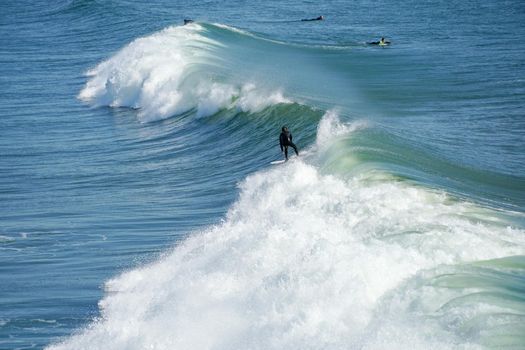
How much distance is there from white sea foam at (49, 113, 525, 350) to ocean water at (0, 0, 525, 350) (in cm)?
4

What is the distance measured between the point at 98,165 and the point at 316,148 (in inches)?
285

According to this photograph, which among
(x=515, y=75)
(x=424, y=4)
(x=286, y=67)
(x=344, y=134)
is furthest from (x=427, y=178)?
(x=424, y=4)

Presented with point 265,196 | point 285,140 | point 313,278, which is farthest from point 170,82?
point 313,278

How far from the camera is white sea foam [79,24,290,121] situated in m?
32.0

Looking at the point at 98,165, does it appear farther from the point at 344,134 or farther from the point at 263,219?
the point at 263,219

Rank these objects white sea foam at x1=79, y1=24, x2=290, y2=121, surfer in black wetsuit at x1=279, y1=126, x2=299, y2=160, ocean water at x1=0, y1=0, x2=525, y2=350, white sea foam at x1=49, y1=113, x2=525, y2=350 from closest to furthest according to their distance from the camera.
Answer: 1. white sea foam at x1=49, y1=113, x2=525, y2=350
2. ocean water at x1=0, y1=0, x2=525, y2=350
3. surfer in black wetsuit at x1=279, y1=126, x2=299, y2=160
4. white sea foam at x1=79, y1=24, x2=290, y2=121

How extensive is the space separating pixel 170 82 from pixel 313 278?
2465cm

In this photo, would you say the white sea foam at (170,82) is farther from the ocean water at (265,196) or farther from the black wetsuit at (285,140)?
the black wetsuit at (285,140)

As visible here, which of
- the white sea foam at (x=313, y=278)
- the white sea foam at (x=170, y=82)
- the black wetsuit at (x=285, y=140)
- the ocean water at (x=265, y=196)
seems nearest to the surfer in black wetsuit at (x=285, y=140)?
the black wetsuit at (x=285, y=140)

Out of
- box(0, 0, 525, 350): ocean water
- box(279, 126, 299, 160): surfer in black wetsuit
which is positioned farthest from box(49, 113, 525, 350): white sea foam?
box(279, 126, 299, 160): surfer in black wetsuit

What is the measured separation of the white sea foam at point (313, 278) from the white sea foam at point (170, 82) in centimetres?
1325

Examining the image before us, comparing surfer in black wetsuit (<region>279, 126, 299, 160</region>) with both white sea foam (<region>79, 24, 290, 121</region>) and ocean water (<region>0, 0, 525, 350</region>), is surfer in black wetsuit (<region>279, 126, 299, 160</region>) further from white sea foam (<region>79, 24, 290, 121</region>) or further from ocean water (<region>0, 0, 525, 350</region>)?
white sea foam (<region>79, 24, 290, 121</region>)

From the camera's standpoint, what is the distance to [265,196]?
18672 mm

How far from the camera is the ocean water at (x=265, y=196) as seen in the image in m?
11.8
